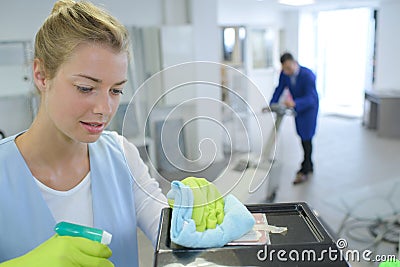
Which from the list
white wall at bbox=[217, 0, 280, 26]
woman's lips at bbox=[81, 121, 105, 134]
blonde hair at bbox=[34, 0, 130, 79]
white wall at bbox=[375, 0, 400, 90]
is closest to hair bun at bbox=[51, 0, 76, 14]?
blonde hair at bbox=[34, 0, 130, 79]

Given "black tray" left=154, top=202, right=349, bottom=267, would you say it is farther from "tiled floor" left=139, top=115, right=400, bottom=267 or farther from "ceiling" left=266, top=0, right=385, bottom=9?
"ceiling" left=266, top=0, right=385, bottom=9

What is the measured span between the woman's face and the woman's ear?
0.04m

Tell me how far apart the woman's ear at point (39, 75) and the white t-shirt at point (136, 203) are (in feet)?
0.60

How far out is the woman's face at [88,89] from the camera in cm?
64

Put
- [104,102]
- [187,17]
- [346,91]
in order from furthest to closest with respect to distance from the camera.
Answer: [346,91]
[187,17]
[104,102]

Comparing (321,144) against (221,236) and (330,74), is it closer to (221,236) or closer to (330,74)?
(330,74)

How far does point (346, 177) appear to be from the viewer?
3639 millimetres

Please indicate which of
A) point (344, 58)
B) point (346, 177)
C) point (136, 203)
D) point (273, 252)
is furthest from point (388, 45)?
point (273, 252)

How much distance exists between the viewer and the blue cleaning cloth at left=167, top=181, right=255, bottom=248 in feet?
1.62

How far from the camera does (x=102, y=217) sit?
787 millimetres

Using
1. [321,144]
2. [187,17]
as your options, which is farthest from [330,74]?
[187,17]

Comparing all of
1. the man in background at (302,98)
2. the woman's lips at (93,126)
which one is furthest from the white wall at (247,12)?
the woman's lips at (93,126)

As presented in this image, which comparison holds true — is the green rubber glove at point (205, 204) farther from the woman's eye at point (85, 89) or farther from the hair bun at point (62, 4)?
the hair bun at point (62, 4)

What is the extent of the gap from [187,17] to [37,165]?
3.38 m
